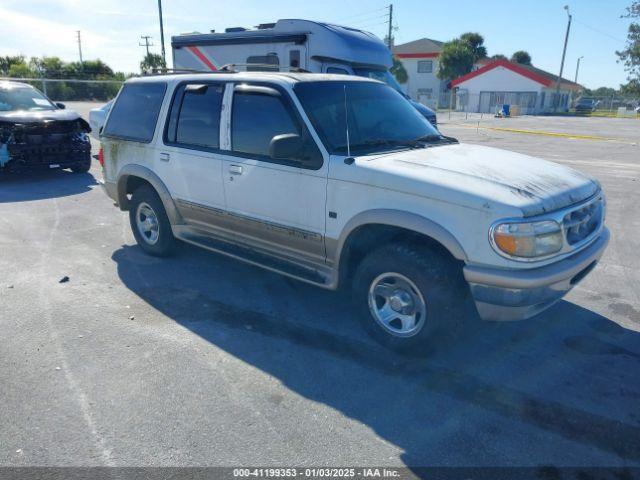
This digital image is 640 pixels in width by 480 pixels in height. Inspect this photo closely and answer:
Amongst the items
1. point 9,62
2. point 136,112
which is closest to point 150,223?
point 136,112

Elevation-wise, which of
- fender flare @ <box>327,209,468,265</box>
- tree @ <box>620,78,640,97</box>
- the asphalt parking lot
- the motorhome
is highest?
tree @ <box>620,78,640,97</box>

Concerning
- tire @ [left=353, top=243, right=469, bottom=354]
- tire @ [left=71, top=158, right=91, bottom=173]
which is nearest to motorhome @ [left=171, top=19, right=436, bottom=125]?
tire @ [left=71, top=158, right=91, bottom=173]

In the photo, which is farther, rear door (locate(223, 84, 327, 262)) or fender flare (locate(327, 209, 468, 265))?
rear door (locate(223, 84, 327, 262))

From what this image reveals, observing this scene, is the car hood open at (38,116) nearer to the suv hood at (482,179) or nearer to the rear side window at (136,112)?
the rear side window at (136,112)

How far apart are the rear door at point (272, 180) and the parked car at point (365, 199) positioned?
1 cm

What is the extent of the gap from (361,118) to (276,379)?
2301mm

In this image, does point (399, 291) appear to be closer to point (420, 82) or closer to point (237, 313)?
point (237, 313)

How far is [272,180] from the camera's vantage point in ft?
14.1

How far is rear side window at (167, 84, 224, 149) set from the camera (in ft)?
15.7

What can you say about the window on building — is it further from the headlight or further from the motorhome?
the headlight

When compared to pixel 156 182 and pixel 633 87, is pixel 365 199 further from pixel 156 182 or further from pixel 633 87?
pixel 633 87

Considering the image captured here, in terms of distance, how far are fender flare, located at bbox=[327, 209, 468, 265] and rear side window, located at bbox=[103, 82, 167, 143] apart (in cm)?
280

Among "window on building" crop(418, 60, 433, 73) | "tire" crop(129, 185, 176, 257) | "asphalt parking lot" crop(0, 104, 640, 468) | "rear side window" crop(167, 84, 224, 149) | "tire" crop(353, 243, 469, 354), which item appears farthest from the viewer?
"window on building" crop(418, 60, 433, 73)

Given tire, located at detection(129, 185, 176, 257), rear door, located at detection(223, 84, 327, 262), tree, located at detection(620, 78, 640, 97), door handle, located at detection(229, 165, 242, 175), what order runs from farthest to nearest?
tree, located at detection(620, 78, 640, 97)
tire, located at detection(129, 185, 176, 257)
door handle, located at detection(229, 165, 242, 175)
rear door, located at detection(223, 84, 327, 262)
